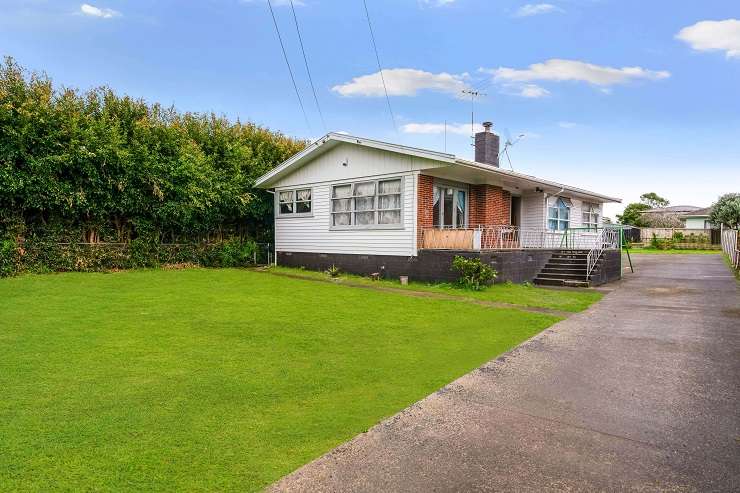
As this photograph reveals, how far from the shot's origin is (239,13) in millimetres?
13930

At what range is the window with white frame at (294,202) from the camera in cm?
1766

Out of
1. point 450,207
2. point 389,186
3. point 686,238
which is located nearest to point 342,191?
point 389,186

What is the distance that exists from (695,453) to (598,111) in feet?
64.5

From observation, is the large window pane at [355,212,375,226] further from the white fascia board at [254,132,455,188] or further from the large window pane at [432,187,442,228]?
the white fascia board at [254,132,455,188]

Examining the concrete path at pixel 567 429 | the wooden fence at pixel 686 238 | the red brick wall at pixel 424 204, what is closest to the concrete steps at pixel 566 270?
the red brick wall at pixel 424 204

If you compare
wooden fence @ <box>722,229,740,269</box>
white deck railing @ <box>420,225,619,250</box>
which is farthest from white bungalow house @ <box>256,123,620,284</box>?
wooden fence @ <box>722,229,740,269</box>

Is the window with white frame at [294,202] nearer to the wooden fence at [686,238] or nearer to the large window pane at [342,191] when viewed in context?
the large window pane at [342,191]

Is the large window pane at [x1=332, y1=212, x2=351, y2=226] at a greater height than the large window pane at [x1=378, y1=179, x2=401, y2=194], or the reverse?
the large window pane at [x1=378, y1=179, x2=401, y2=194]

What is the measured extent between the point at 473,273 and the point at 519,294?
133cm

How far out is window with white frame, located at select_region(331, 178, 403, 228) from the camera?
14547mm

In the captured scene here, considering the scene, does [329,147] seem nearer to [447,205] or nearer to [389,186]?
[389,186]

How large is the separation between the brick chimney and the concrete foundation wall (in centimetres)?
471

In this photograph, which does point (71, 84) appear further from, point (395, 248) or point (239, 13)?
point (395, 248)

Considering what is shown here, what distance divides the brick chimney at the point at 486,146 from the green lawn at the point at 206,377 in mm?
10070
